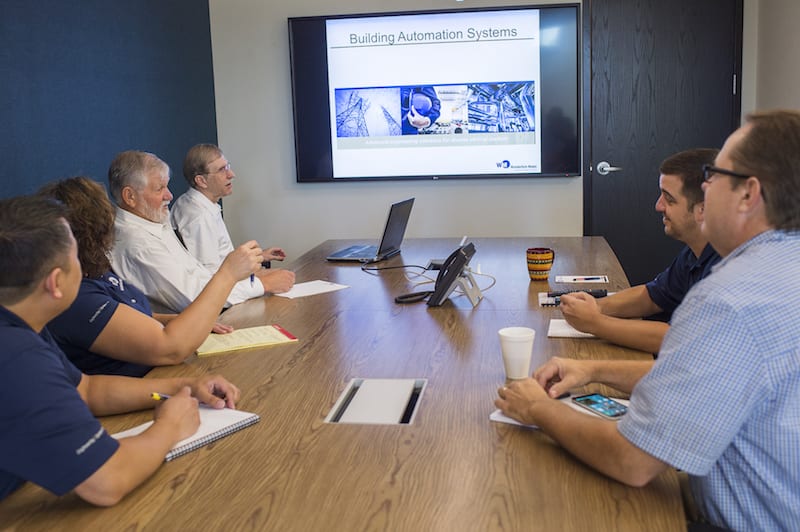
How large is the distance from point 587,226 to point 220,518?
461 cm

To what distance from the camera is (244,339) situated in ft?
7.32

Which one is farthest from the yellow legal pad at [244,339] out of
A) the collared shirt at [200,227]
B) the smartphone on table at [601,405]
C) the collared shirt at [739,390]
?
the collared shirt at [200,227]

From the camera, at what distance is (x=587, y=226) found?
5461 mm

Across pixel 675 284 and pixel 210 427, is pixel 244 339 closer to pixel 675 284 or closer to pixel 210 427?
pixel 210 427

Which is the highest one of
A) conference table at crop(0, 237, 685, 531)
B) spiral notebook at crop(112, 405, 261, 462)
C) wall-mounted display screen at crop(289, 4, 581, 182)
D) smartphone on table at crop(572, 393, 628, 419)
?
wall-mounted display screen at crop(289, 4, 581, 182)

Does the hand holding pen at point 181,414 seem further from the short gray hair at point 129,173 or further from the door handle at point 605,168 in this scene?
the door handle at point 605,168

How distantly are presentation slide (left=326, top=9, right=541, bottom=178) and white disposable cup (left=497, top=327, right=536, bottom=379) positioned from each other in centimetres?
377

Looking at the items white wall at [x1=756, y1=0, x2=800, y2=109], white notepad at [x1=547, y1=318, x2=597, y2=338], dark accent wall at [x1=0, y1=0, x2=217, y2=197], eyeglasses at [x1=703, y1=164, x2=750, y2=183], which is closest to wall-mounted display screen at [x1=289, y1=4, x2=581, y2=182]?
dark accent wall at [x1=0, y1=0, x2=217, y2=197]

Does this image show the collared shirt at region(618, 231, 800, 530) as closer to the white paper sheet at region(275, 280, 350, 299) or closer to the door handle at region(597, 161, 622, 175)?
the white paper sheet at region(275, 280, 350, 299)

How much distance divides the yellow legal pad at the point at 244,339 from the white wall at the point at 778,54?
3.28 meters

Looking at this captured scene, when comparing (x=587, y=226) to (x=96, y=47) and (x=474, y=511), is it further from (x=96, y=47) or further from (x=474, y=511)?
(x=474, y=511)

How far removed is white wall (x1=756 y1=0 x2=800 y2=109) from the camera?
427 cm

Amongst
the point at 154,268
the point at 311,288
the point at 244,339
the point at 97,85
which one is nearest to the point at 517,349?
the point at 244,339

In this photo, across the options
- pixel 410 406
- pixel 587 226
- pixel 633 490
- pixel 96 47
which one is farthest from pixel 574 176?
pixel 633 490
